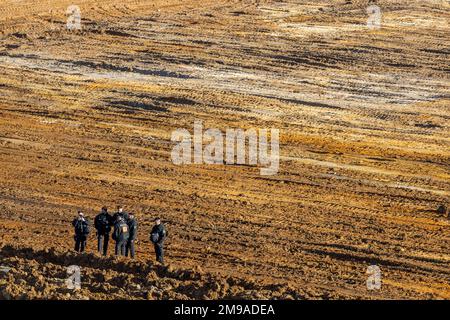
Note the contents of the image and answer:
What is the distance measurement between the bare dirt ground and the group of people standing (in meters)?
0.44

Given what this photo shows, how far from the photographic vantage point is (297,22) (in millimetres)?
44188

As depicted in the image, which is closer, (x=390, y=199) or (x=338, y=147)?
(x=390, y=199)

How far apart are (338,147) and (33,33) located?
17051 mm

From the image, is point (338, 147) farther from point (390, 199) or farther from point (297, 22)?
point (297, 22)

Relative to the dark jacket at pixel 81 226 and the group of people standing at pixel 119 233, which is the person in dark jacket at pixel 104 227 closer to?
the group of people standing at pixel 119 233

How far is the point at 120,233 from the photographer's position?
730 inches

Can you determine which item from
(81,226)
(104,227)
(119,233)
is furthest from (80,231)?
(119,233)

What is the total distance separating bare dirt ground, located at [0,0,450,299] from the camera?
731 inches

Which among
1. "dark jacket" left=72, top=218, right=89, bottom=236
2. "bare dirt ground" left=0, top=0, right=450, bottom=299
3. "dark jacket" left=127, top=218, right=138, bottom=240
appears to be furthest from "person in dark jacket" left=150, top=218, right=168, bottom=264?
"dark jacket" left=72, top=218, right=89, bottom=236

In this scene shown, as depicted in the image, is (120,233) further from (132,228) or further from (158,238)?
(158,238)

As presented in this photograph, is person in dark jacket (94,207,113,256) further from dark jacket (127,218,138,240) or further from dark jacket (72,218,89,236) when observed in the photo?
dark jacket (127,218,138,240)

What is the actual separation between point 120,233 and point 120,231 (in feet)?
0.13
